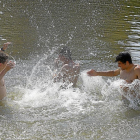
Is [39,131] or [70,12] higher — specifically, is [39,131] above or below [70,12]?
above

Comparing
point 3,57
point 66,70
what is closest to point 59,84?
point 66,70

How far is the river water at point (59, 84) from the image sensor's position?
536cm

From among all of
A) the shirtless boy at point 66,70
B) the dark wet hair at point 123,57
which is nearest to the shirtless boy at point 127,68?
the dark wet hair at point 123,57

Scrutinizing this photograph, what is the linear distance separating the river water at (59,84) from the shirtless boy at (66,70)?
22 cm

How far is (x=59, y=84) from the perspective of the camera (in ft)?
24.2

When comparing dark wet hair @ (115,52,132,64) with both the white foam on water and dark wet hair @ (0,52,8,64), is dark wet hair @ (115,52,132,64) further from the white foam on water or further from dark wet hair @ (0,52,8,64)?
dark wet hair @ (0,52,8,64)

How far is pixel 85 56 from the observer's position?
973 centimetres

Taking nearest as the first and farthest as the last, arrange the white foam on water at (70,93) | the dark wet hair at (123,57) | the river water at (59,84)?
1. the river water at (59,84)
2. the dark wet hair at (123,57)
3. the white foam on water at (70,93)

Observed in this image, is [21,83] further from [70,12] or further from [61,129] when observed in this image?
[70,12]

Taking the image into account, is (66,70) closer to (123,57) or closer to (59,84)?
(59,84)

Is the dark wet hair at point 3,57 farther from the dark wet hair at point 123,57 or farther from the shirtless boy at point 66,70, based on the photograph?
the dark wet hair at point 123,57

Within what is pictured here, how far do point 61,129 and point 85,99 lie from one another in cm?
157

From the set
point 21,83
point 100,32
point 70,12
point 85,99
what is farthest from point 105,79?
point 70,12

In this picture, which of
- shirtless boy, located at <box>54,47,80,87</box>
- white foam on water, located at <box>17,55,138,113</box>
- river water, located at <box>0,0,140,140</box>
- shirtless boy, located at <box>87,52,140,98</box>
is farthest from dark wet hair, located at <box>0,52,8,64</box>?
shirtless boy, located at <box>87,52,140,98</box>
